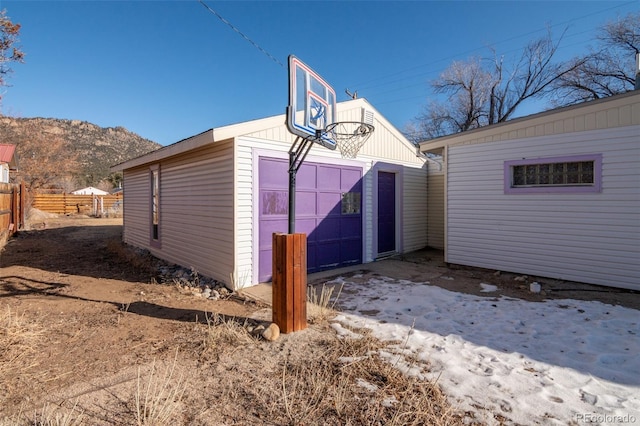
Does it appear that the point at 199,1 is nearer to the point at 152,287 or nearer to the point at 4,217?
the point at 152,287

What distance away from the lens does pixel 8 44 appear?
4535 millimetres

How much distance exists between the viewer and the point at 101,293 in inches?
207

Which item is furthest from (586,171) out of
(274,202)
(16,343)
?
(16,343)

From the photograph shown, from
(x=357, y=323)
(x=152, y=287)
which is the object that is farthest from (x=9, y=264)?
(x=357, y=323)

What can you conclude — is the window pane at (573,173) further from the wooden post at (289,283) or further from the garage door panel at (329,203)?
the wooden post at (289,283)

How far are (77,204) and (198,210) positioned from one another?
78.4 ft

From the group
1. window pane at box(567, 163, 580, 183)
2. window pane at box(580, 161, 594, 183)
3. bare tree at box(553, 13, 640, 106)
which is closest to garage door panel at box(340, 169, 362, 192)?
window pane at box(567, 163, 580, 183)

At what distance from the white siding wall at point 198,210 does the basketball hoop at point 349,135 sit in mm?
1848

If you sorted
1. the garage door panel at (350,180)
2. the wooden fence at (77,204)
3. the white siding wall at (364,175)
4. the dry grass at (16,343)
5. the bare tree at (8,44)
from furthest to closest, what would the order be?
the wooden fence at (77,204)
the garage door panel at (350,180)
the white siding wall at (364,175)
the bare tree at (8,44)
the dry grass at (16,343)

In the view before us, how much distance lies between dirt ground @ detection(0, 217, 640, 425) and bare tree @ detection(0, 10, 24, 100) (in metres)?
3.53

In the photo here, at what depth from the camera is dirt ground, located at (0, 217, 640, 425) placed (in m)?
2.23

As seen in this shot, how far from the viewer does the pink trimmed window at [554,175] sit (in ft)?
17.3

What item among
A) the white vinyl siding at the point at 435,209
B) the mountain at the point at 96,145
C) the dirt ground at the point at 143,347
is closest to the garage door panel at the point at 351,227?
the dirt ground at the point at 143,347

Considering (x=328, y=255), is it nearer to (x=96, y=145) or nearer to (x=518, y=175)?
(x=518, y=175)
